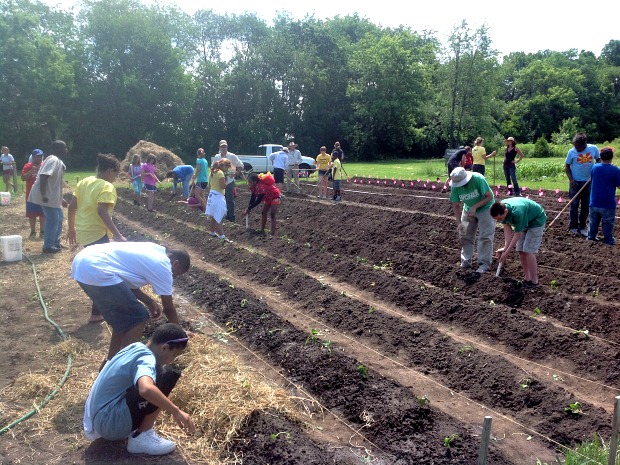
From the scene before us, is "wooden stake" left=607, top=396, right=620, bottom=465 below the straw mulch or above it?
above

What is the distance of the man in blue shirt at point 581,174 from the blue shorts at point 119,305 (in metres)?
8.73

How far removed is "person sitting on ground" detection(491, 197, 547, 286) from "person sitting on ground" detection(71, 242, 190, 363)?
424cm

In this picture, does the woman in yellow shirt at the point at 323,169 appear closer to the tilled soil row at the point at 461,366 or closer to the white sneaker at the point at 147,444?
the tilled soil row at the point at 461,366

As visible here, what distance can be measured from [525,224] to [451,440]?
3.81 metres

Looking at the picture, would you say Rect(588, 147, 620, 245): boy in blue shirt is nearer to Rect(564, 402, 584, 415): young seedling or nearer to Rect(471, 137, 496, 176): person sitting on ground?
Rect(564, 402, 584, 415): young seedling

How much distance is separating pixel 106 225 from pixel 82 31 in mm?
42146

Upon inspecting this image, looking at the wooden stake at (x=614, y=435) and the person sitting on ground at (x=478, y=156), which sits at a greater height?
the person sitting on ground at (x=478, y=156)

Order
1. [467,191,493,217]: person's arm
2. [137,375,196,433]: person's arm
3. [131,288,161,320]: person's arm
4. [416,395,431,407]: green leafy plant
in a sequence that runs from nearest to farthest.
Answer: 1. [137,375,196,433]: person's arm
2. [416,395,431,407]: green leafy plant
3. [131,288,161,320]: person's arm
4. [467,191,493,217]: person's arm

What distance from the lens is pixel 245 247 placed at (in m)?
11.1

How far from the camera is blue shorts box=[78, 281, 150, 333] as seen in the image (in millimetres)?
4320

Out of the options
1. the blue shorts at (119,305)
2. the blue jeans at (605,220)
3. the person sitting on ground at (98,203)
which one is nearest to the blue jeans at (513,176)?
the blue jeans at (605,220)

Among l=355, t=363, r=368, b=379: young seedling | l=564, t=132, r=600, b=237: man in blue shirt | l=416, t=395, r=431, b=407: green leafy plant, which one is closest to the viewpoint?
l=416, t=395, r=431, b=407: green leafy plant

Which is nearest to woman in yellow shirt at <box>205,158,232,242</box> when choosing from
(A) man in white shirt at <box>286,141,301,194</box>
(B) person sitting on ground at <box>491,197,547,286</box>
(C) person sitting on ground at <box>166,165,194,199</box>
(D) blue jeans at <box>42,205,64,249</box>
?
(D) blue jeans at <box>42,205,64,249</box>

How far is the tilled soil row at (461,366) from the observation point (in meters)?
4.46
